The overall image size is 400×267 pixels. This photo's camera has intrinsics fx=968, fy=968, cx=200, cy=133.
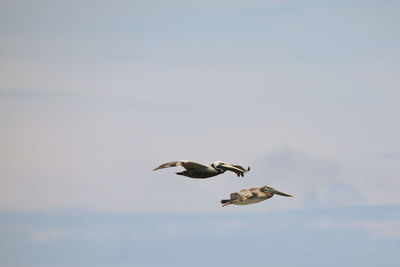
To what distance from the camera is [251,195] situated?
394ft

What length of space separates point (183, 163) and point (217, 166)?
5.49 m

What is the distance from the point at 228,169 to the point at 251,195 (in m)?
4.47

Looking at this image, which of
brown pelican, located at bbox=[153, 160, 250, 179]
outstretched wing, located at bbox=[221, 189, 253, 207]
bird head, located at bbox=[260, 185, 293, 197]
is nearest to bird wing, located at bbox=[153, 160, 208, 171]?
brown pelican, located at bbox=[153, 160, 250, 179]

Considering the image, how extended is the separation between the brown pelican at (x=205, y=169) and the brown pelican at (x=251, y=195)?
104 inches

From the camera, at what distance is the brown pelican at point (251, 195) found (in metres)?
117

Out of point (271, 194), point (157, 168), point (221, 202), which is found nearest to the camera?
point (157, 168)

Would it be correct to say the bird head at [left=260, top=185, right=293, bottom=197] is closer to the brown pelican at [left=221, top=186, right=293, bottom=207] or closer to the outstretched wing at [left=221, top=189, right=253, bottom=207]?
the brown pelican at [left=221, top=186, right=293, bottom=207]

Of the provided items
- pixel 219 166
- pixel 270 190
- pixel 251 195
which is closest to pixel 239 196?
pixel 251 195

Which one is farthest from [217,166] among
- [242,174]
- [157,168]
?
[157,168]

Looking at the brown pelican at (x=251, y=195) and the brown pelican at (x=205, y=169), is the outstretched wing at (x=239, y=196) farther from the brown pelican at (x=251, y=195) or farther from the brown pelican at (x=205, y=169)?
the brown pelican at (x=205, y=169)

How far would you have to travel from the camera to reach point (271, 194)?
123 meters

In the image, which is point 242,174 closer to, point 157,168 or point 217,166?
point 217,166

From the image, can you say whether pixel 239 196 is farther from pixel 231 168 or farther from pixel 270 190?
pixel 270 190

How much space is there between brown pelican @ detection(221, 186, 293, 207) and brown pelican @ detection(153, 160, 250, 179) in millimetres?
2645
